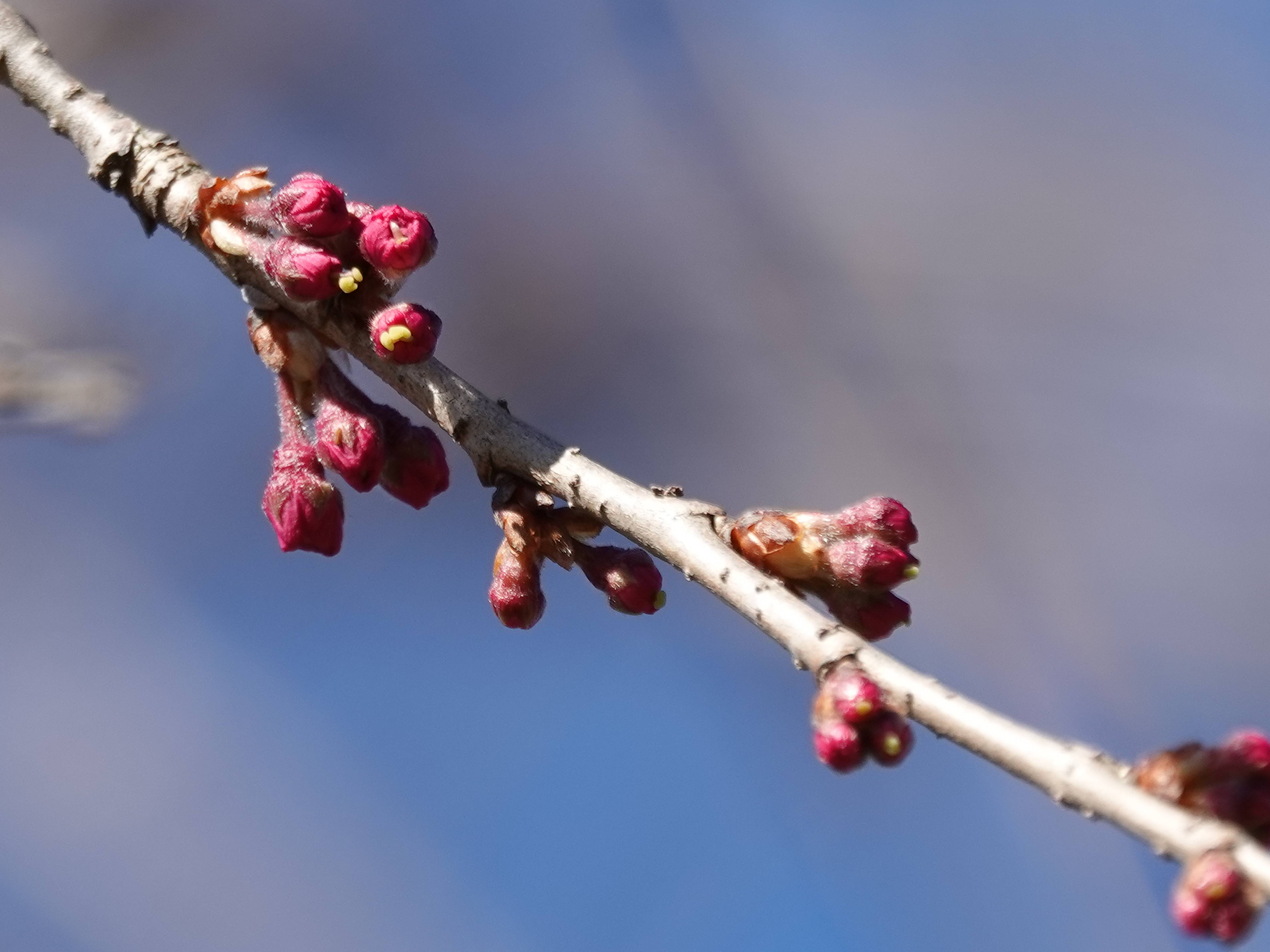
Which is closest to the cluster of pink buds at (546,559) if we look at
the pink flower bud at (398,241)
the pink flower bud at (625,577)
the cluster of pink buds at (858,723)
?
the pink flower bud at (625,577)

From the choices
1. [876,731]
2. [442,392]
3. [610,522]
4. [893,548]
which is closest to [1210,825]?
[876,731]

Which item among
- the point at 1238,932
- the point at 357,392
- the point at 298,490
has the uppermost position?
the point at 357,392

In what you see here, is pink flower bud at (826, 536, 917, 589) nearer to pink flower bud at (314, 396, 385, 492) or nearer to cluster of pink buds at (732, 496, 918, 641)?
cluster of pink buds at (732, 496, 918, 641)

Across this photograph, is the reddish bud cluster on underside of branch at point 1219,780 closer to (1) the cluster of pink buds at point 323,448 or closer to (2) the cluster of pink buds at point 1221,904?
(2) the cluster of pink buds at point 1221,904

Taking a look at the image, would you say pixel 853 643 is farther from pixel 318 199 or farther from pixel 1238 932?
pixel 318 199

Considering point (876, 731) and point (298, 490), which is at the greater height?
point (298, 490)

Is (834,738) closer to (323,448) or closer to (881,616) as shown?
(881,616)

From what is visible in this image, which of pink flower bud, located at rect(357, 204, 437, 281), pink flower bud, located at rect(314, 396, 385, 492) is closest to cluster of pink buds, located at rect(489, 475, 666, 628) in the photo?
pink flower bud, located at rect(314, 396, 385, 492)
